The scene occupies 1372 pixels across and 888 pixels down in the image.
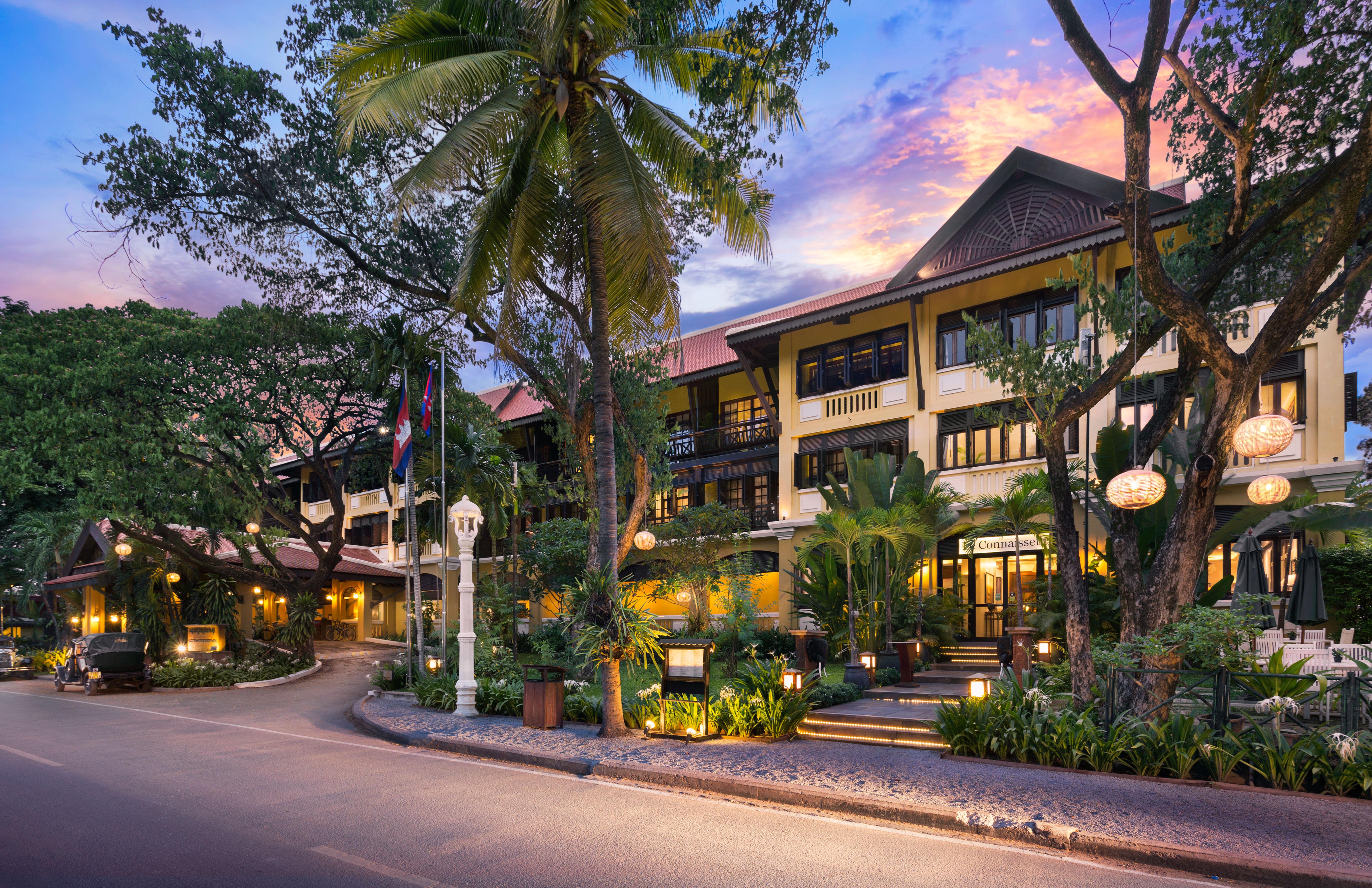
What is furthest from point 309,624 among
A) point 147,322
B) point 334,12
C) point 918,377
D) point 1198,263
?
point 1198,263

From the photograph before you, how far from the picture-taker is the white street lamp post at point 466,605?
49.3ft

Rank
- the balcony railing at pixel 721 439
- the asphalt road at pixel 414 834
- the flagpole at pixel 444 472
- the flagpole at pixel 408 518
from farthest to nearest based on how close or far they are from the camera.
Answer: the balcony railing at pixel 721 439 → the flagpole at pixel 408 518 → the flagpole at pixel 444 472 → the asphalt road at pixel 414 834

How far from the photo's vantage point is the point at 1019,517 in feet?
57.7

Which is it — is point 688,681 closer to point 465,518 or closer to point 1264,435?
point 465,518

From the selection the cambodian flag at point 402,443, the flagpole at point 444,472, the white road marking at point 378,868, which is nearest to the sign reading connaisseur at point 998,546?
the flagpole at point 444,472

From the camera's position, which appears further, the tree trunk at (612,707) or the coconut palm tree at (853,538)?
the coconut palm tree at (853,538)

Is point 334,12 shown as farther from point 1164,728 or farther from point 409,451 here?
point 1164,728

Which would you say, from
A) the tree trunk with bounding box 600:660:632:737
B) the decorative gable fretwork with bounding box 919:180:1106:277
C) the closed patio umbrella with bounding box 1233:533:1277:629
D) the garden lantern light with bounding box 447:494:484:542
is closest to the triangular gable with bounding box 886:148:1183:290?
the decorative gable fretwork with bounding box 919:180:1106:277

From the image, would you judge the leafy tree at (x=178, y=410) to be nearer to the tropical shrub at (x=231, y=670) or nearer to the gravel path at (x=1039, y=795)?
the tropical shrub at (x=231, y=670)

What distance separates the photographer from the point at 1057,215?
21.2 meters

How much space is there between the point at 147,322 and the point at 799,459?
19.3 meters

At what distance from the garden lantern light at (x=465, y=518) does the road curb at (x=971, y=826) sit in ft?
18.3

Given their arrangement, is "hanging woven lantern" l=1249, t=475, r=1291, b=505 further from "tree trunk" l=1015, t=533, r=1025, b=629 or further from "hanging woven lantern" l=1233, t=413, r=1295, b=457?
"tree trunk" l=1015, t=533, r=1025, b=629

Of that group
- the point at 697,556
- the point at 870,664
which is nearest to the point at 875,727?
the point at 870,664
